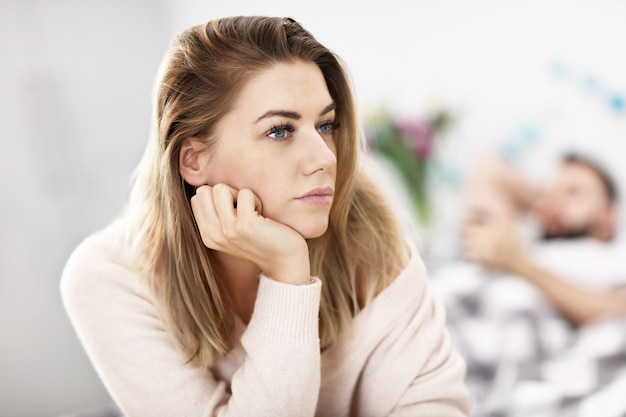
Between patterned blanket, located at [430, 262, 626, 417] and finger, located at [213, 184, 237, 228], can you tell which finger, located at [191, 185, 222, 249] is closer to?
finger, located at [213, 184, 237, 228]

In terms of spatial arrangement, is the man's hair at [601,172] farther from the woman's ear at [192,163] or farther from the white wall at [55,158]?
the white wall at [55,158]

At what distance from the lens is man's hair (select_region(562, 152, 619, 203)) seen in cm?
231

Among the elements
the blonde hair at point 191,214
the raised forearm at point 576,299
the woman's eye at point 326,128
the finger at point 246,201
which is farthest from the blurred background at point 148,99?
the finger at point 246,201

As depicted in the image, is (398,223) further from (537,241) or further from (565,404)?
(537,241)

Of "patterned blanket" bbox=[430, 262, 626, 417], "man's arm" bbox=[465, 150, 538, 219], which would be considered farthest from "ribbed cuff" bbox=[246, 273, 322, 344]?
"man's arm" bbox=[465, 150, 538, 219]

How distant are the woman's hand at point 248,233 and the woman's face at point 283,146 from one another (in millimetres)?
26

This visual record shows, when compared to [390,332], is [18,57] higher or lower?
higher

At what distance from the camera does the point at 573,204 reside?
7.79ft

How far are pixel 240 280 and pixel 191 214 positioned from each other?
0.19m

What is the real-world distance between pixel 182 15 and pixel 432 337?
105 inches

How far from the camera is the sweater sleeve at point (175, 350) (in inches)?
43.9

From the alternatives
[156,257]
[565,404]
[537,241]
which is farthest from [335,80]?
[537,241]

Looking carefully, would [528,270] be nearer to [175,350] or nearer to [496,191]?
[496,191]

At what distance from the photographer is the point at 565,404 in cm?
Result: 182
